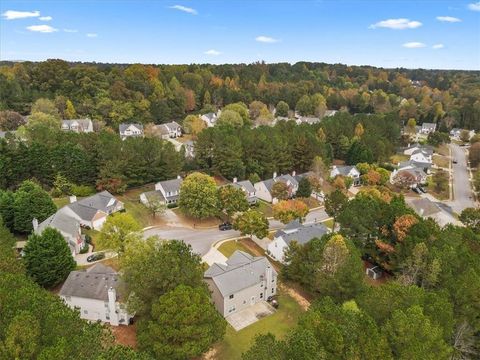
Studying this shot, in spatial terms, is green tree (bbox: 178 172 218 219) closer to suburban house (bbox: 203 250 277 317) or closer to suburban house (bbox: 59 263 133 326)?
suburban house (bbox: 203 250 277 317)

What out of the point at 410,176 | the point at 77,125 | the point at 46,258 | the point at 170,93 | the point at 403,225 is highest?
the point at 170,93

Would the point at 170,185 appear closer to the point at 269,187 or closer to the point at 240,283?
the point at 269,187

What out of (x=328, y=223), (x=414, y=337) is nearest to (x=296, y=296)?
(x=414, y=337)

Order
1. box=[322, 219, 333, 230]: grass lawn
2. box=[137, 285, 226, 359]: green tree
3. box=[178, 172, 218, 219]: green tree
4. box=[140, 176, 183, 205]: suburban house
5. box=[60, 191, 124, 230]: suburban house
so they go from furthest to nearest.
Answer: box=[140, 176, 183, 205]: suburban house
box=[322, 219, 333, 230]: grass lawn
box=[178, 172, 218, 219]: green tree
box=[60, 191, 124, 230]: suburban house
box=[137, 285, 226, 359]: green tree

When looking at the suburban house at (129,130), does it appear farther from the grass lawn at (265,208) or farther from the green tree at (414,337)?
the green tree at (414,337)

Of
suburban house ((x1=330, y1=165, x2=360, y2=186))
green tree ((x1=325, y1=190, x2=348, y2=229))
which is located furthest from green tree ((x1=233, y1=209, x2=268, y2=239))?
suburban house ((x1=330, y1=165, x2=360, y2=186))

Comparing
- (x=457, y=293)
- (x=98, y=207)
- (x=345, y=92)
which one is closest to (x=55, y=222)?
(x=98, y=207)

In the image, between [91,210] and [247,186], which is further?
[247,186]

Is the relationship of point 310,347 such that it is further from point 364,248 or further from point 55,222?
point 55,222
